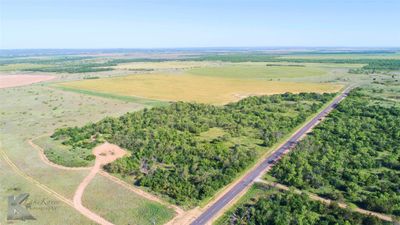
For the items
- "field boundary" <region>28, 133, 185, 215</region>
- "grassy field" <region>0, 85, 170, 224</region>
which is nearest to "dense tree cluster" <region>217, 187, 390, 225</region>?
"field boundary" <region>28, 133, 185, 215</region>

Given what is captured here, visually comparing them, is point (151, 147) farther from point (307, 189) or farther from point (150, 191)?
Result: point (307, 189)

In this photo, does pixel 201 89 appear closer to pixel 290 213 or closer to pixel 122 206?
pixel 122 206

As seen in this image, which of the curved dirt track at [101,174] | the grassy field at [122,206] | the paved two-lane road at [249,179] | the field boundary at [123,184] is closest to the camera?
the grassy field at [122,206]

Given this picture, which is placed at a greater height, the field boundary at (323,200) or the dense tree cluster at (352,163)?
the dense tree cluster at (352,163)

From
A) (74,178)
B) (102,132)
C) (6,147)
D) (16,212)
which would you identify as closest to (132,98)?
(102,132)

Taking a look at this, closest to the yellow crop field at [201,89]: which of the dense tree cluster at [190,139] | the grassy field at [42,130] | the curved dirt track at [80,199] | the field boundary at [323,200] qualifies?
the grassy field at [42,130]

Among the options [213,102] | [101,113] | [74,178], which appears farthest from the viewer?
[213,102]

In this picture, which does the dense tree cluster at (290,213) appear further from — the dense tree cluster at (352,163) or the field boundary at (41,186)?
the field boundary at (41,186)
